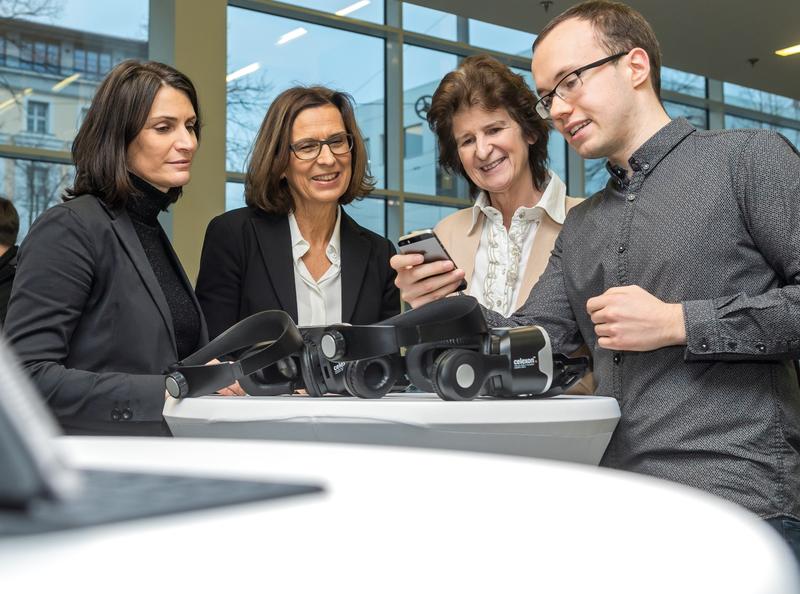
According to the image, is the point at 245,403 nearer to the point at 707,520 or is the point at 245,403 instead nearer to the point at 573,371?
the point at 573,371

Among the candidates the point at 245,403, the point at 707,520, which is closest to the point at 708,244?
the point at 245,403

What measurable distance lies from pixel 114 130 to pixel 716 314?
1.55 metres

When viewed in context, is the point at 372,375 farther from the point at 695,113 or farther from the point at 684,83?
the point at 695,113

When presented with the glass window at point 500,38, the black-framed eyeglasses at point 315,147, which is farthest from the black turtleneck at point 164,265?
the glass window at point 500,38

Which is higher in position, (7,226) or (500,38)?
(500,38)

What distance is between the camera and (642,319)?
53.6 inches

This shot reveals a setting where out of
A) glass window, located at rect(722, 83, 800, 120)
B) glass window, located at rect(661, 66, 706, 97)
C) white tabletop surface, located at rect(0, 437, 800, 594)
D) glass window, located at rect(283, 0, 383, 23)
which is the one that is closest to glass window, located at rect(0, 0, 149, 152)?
glass window, located at rect(283, 0, 383, 23)

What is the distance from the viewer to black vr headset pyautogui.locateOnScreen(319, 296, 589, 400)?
3.92 feet

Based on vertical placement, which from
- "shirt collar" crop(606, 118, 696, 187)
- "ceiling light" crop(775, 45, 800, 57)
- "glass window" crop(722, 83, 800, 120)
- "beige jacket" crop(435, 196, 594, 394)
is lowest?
"beige jacket" crop(435, 196, 594, 394)

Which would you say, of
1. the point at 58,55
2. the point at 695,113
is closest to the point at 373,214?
the point at 58,55

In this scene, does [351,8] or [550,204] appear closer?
[550,204]

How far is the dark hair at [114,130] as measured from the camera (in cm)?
212

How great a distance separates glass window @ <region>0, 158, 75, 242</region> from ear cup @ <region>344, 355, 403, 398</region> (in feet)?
19.3

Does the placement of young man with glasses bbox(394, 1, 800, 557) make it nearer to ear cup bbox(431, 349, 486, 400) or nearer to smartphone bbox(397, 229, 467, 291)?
smartphone bbox(397, 229, 467, 291)
